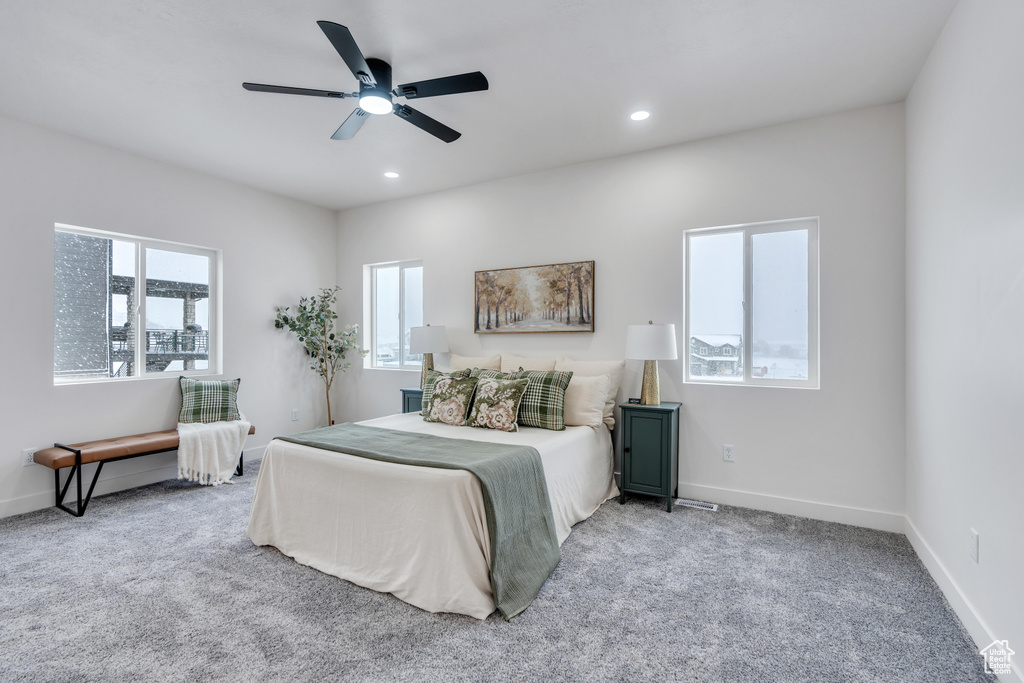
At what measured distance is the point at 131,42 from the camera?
2416 mm

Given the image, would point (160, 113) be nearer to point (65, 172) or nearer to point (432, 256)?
point (65, 172)

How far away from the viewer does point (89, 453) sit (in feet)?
10.8

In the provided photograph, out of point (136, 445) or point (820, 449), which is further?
point (136, 445)

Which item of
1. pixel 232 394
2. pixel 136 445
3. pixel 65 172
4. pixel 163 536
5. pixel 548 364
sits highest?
pixel 65 172

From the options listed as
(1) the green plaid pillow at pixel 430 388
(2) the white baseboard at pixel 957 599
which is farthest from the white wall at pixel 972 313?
(1) the green plaid pillow at pixel 430 388

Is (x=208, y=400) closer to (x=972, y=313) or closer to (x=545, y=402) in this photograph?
(x=545, y=402)

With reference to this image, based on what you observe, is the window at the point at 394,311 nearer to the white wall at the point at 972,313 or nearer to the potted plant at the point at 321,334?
the potted plant at the point at 321,334

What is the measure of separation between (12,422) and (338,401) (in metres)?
2.67

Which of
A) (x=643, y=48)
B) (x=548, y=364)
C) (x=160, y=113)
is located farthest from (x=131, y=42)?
(x=548, y=364)

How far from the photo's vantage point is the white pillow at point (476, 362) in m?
4.23

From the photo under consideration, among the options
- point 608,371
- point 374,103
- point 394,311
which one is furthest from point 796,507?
point 394,311

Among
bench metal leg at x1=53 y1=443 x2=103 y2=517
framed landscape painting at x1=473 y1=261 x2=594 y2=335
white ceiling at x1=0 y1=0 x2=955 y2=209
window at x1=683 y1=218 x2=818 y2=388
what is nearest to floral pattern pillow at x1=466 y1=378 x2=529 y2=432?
framed landscape painting at x1=473 y1=261 x2=594 y2=335

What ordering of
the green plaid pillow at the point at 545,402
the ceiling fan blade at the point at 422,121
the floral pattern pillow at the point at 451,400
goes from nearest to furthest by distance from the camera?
1. the ceiling fan blade at the point at 422,121
2. the green plaid pillow at the point at 545,402
3. the floral pattern pillow at the point at 451,400

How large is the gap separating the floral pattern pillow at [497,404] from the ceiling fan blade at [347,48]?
198cm
